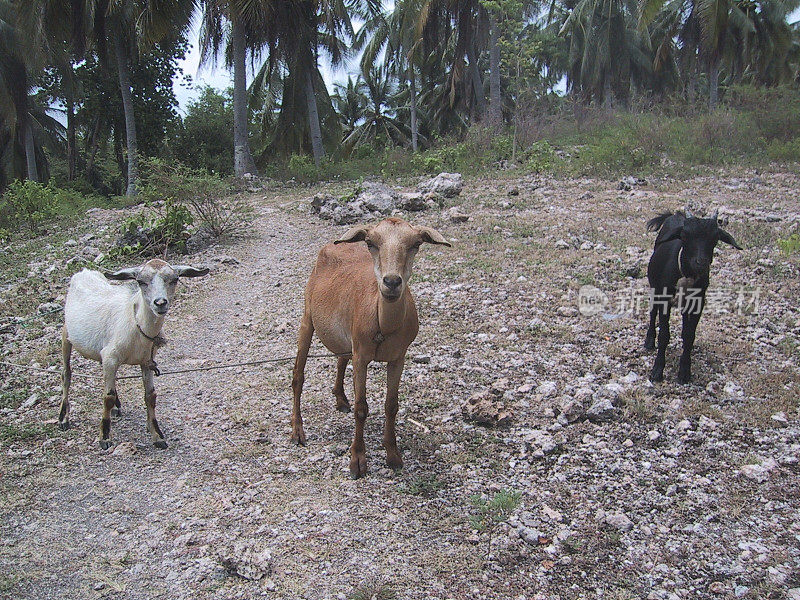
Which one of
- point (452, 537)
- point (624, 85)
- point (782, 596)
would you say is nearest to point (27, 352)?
point (452, 537)

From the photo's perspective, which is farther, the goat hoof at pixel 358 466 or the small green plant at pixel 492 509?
the goat hoof at pixel 358 466

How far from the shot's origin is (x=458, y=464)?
4.46 meters

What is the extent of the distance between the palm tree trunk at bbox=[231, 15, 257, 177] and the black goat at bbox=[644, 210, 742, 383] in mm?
17449

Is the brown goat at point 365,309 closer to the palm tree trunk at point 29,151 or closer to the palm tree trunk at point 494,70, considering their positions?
the palm tree trunk at point 494,70

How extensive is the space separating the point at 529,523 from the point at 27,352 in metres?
6.57

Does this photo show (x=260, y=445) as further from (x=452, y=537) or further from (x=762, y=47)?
(x=762, y=47)

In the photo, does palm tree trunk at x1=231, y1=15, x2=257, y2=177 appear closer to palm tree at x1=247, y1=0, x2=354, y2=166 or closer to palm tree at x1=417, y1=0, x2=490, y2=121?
palm tree at x1=247, y1=0, x2=354, y2=166

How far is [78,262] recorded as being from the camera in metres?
10.9

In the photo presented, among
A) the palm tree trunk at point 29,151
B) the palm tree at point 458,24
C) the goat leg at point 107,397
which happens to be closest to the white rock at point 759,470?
the goat leg at point 107,397

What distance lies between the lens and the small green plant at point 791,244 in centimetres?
764

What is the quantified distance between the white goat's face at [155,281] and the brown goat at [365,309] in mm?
1145

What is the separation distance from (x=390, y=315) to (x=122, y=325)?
2503mm

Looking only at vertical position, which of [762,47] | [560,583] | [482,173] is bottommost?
[560,583]

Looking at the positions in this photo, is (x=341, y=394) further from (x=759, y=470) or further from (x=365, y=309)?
(x=759, y=470)
